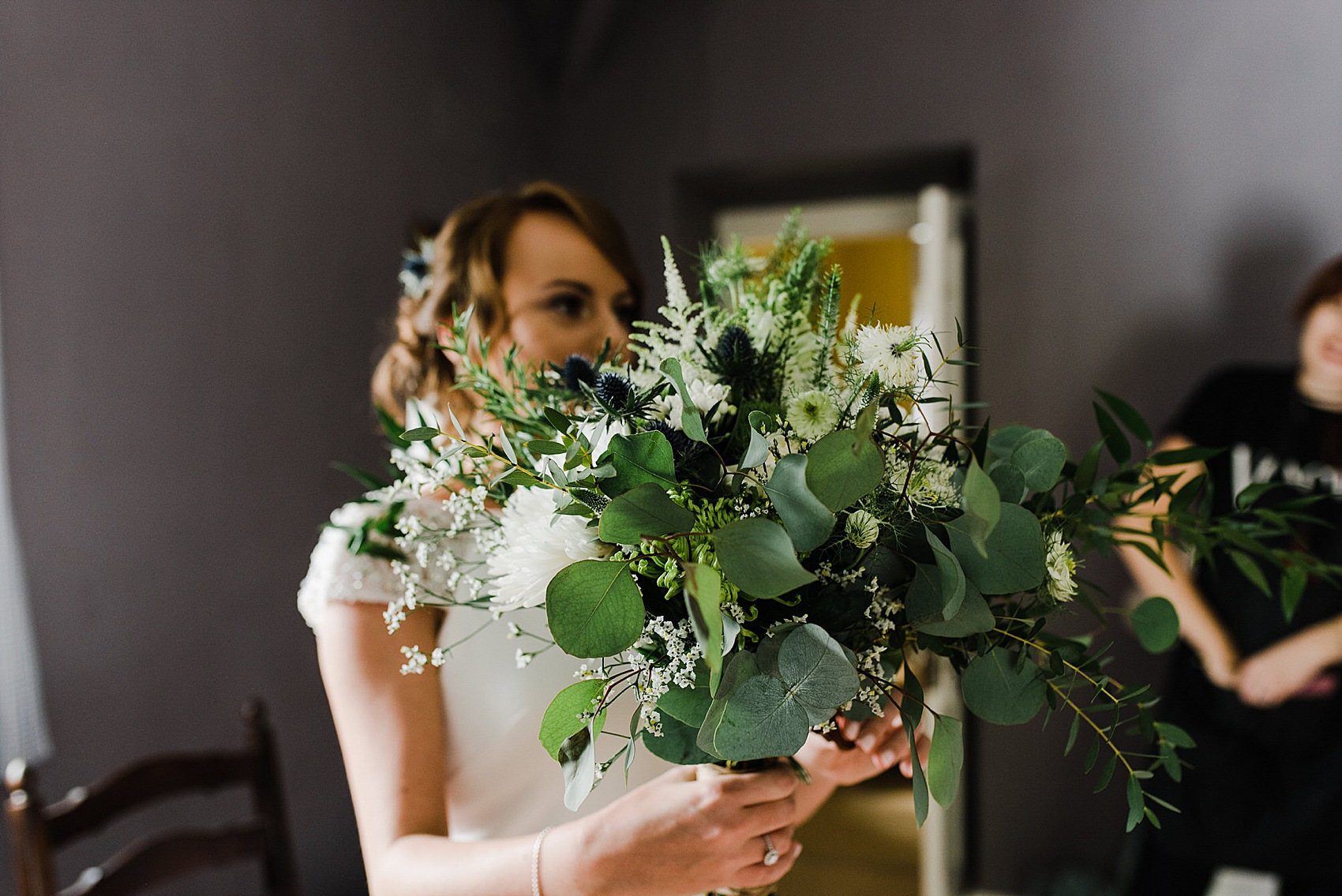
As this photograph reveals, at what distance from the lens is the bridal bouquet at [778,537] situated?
50 centimetres

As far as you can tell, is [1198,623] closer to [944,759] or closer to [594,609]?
[944,759]

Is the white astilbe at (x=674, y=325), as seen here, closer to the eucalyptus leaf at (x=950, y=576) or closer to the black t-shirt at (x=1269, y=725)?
the eucalyptus leaf at (x=950, y=576)

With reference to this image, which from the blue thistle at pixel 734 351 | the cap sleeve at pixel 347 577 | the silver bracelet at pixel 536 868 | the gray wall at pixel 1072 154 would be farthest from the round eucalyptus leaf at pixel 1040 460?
the gray wall at pixel 1072 154

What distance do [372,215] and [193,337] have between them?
2.22 feet

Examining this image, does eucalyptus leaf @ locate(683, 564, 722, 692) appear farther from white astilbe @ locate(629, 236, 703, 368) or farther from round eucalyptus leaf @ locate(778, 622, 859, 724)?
white astilbe @ locate(629, 236, 703, 368)

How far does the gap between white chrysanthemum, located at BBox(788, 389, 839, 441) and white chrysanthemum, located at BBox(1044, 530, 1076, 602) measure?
0.58ft

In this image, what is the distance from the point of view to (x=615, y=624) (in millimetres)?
503

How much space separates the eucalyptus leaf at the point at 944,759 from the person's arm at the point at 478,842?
13 centimetres

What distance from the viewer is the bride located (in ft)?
2.11

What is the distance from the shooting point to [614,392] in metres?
0.57

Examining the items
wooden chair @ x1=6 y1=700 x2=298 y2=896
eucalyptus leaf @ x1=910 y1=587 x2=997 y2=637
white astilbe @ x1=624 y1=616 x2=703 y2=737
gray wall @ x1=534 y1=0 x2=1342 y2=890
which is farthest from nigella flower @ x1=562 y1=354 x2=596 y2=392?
gray wall @ x1=534 y1=0 x2=1342 y2=890

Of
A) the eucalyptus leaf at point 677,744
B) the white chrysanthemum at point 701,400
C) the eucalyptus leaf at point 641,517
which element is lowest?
the eucalyptus leaf at point 677,744

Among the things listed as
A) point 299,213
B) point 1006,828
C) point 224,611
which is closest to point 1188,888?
point 1006,828

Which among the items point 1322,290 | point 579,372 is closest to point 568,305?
point 579,372
